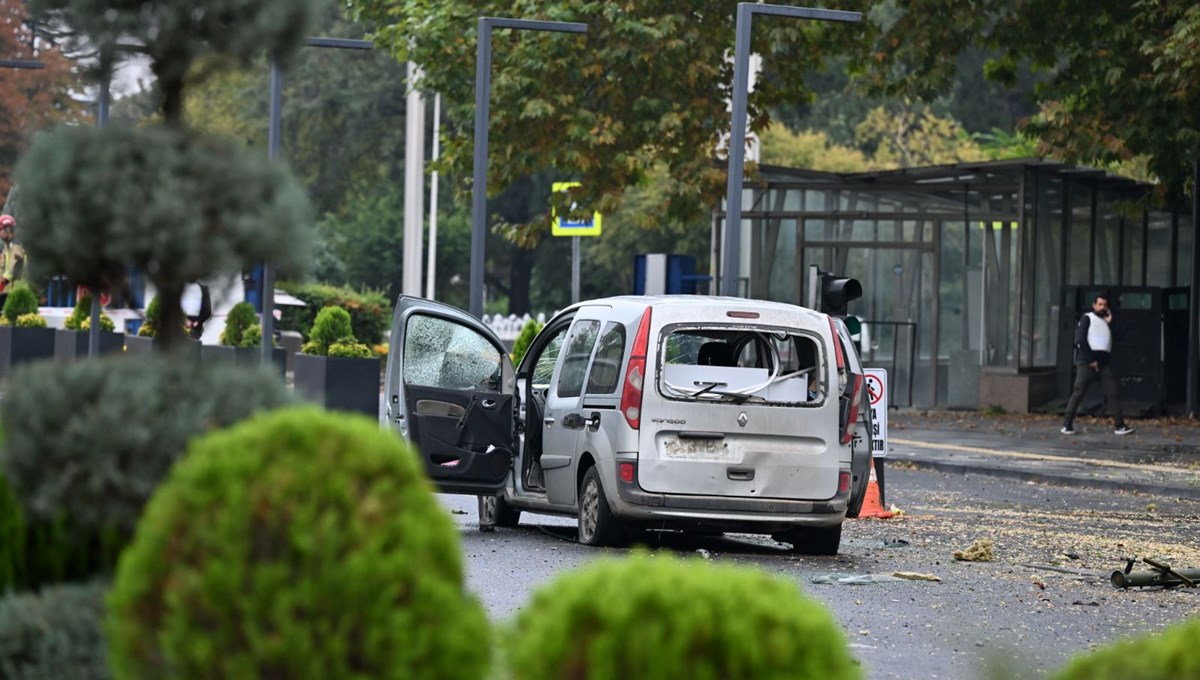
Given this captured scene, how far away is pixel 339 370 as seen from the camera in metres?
26.7

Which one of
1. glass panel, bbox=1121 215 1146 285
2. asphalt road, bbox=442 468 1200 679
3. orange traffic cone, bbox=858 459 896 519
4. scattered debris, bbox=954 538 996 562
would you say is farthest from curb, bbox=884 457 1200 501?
glass panel, bbox=1121 215 1146 285

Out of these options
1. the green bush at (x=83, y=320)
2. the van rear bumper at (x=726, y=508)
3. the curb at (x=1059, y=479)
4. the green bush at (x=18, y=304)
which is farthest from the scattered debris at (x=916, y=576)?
the green bush at (x=18, y=304)

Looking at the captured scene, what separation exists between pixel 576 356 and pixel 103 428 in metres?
10.1

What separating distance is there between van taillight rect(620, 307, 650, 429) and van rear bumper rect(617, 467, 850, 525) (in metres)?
0.42

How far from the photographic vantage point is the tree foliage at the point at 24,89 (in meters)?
49.0

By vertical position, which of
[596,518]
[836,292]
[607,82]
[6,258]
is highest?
[607,82]

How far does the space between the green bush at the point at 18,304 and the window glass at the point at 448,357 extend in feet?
67.0

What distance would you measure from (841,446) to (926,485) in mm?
7712

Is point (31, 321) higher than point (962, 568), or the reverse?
point (31, 321)

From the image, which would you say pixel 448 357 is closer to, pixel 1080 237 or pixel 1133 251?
pixel 1080 237

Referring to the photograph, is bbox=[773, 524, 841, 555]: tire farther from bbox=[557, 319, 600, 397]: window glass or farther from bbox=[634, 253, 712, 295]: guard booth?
bbox=[634, 253, 712, 295]: guard booth

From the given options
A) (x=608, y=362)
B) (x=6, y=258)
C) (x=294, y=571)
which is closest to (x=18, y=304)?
(x=6, y=258)

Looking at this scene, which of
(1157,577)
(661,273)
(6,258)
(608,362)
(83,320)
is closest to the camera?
(1157,577)

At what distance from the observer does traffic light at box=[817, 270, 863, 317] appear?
20.7 meters
